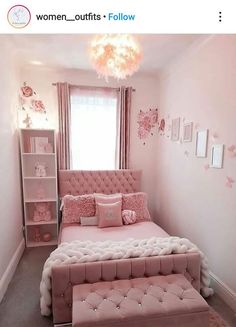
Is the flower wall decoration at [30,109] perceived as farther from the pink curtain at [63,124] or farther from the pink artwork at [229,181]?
the pink artwork at [229,181]

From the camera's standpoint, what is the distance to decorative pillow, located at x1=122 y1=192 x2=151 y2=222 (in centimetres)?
313

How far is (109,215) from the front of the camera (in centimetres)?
288

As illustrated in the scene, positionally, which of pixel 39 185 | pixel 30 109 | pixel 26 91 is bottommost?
pixel 39 185

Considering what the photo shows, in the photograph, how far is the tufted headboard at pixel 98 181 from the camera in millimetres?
3404

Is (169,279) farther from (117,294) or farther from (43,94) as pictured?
(43,94)

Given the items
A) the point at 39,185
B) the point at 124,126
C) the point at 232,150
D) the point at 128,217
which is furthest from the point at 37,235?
the point at 232,150

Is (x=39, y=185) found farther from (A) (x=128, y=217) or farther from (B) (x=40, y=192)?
(A) (x=128, y=217)

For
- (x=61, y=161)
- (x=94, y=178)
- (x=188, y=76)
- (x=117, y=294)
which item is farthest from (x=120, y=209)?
(x=188, y=76)

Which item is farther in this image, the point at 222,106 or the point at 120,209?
the point at 120,209

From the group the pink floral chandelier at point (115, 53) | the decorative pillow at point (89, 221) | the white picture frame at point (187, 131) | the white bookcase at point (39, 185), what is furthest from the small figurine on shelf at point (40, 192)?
the white picture frame at point (187, 131)

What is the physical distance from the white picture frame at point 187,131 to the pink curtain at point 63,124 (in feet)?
5.84

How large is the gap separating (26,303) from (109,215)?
129cm

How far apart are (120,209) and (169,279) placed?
1320 millimetres

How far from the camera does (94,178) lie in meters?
3.51
